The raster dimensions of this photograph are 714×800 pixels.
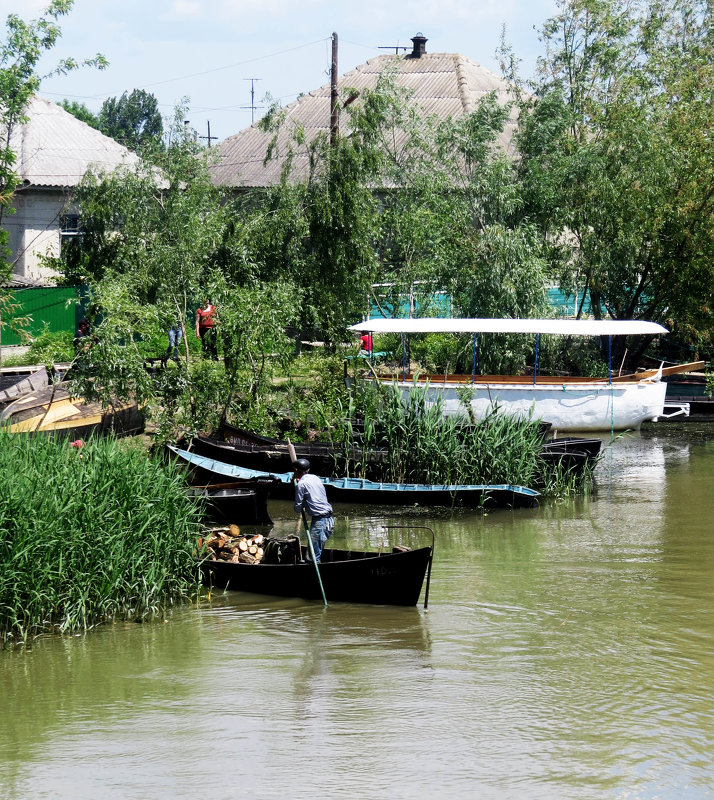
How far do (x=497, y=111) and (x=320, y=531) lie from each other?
20398mm

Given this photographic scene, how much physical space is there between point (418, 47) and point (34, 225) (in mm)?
20409

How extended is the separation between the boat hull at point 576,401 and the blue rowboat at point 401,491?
21.5 feet

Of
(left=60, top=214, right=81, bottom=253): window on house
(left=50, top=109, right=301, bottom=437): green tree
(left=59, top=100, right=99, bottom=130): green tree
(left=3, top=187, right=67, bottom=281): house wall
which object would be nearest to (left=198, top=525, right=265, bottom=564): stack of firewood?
(left=50, top=109, right=301, bottom=437): green tree

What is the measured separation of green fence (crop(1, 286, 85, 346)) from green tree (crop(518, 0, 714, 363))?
46.5 feet

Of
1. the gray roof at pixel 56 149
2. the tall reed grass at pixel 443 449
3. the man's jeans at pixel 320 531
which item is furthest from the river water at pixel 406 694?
the gray roof at pixel 56 149

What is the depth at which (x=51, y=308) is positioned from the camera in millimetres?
32438

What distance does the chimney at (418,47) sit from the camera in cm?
4747

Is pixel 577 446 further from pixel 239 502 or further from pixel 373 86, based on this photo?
pixel 373 86

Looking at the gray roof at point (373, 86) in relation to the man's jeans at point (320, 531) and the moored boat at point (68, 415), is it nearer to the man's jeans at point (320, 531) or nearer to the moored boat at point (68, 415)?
the moored boat at point (68, 415)

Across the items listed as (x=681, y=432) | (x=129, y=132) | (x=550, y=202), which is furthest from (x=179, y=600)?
(x=129, y=132)

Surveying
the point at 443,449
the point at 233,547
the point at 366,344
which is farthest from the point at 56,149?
the point at 233,547

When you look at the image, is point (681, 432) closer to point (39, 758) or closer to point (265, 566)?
point (265, 566)

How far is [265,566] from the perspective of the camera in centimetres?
1340

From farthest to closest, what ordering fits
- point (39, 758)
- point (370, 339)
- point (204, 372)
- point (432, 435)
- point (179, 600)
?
point (370, 339) < point (204, 372) < point (432, 435) < point (179, 600) < point (39, 758)
